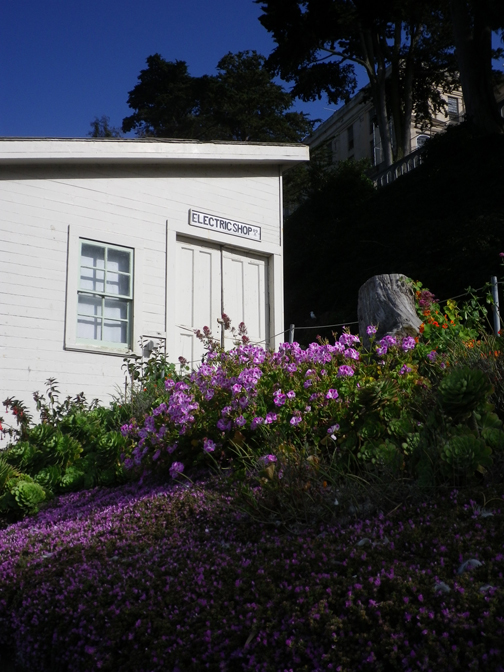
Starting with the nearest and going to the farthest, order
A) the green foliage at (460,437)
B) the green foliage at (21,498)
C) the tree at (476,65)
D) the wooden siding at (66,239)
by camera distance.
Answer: the green foliage at (460,437) → the green foliage at (21,498) → the wooden siding at (66,239) → the tree at (476,65)

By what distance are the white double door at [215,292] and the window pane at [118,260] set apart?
0.82 meters

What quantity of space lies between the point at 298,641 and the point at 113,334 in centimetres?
739

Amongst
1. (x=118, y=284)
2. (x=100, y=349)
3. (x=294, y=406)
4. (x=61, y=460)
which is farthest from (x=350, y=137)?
(x=294, y=406)

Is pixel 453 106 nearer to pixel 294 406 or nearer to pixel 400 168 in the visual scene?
pixel 400 168

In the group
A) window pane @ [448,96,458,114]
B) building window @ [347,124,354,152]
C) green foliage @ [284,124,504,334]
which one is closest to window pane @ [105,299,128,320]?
green foliage @ [284,124,504,334]

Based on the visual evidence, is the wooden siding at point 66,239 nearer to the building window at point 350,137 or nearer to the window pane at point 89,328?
the window pane at point 89,328

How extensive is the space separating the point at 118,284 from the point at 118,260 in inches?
13.2

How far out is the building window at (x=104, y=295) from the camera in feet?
30.1

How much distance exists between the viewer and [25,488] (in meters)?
5.25

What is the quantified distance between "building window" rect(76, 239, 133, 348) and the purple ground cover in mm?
5623

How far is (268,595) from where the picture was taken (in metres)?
2.64

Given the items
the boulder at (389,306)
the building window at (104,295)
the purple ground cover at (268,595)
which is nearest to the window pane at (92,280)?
the building window at (104,295)

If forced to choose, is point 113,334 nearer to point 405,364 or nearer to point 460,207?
point 405,364

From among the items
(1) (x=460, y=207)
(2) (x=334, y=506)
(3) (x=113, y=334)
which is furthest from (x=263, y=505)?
(1) (x=460, y=207)
